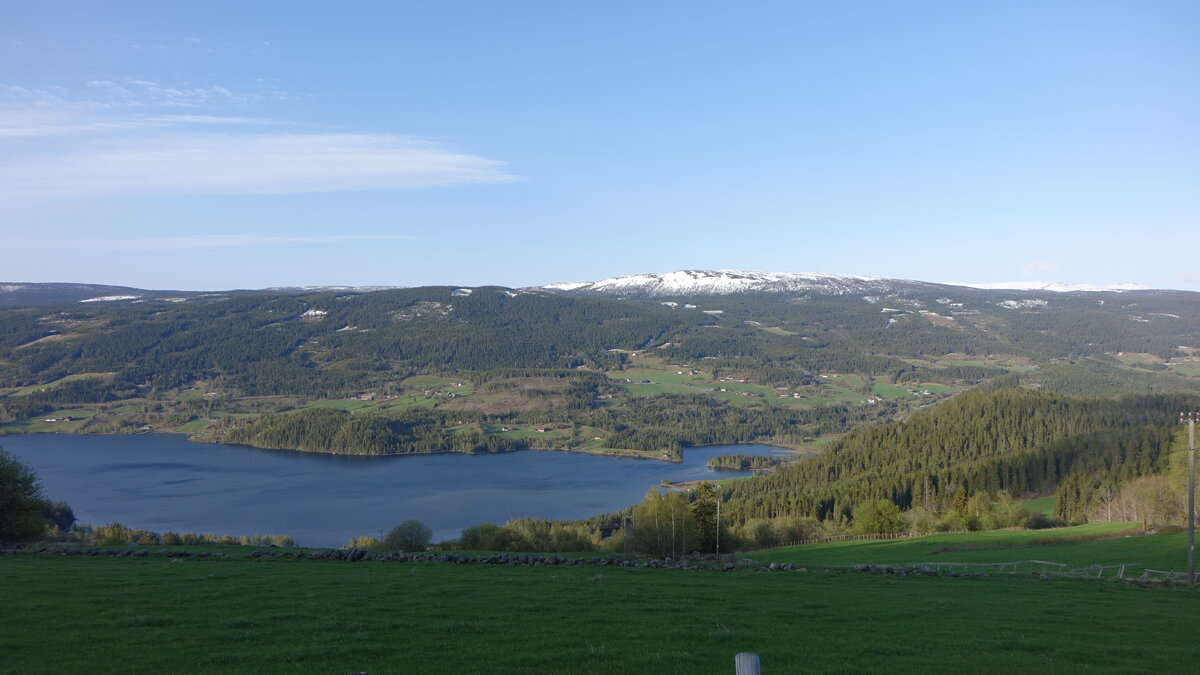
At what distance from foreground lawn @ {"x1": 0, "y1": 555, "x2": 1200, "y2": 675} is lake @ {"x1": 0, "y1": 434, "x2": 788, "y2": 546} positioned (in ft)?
179

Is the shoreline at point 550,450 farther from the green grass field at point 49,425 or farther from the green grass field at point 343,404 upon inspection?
the green grass field at point 343,404

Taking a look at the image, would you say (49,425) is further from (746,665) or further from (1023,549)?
(746,665)

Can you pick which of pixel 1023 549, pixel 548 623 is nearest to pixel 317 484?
pixel 1023 549

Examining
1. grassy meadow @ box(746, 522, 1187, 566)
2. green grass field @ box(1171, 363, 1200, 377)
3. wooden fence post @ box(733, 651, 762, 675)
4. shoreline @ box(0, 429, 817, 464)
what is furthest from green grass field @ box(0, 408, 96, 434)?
green grass field @ box(1171, 363, 1200, 377)

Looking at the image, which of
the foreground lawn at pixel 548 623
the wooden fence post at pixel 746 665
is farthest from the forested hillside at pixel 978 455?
the wooden fence post at pixel 746 665

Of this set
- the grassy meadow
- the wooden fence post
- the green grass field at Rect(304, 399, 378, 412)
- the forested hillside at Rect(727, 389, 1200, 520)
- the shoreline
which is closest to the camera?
the wooden fence post

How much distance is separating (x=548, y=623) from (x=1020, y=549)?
29358mm

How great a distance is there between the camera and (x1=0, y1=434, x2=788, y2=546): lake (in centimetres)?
7781

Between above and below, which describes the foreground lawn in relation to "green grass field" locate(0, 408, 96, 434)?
above

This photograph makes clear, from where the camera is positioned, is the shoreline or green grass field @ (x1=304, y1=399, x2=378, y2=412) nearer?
the shoreline

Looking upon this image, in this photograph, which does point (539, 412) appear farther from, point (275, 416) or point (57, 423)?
point (57, 423)

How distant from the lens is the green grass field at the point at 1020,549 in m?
26.4

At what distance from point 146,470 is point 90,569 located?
Answer: 107 m

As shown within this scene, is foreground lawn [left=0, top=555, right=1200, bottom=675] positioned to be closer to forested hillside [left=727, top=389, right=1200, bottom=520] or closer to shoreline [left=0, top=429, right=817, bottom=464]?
forested hillside [left=727, top=389, right=1200, bottom=520]
